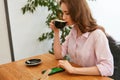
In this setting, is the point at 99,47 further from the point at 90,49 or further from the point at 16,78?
the point at 16,78

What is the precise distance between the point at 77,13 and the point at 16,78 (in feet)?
2.16

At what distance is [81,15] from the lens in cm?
152

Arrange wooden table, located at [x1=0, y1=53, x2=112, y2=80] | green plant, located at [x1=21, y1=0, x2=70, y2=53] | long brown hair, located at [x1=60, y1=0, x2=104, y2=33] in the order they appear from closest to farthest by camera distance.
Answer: wooden table, located at [x1=0, y1=53, x2=112, y2=80] < long brown hair, located at [x1=60, y1=0, x2=104, y2=33] < green plant, located at [x1=21, y1=0, x2=70, y2=53]

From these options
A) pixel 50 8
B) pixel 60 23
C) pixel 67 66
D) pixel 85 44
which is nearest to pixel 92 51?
pixel 85 44

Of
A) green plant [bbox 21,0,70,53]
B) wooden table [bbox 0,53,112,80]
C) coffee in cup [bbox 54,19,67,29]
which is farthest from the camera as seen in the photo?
green plant [bbox 21,0,70,53]

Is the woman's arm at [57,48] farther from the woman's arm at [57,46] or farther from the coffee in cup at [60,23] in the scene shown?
the coffee in cup at [60,23]

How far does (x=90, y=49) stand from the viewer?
1493mm

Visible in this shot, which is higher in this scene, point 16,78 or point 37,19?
point 37,19

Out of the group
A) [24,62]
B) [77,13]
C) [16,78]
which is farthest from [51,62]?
[77,13]

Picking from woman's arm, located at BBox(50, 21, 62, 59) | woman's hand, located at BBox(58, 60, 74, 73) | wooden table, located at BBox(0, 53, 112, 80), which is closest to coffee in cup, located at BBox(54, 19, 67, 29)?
woman's arm, located at BBox(50, 21, 62, 59)

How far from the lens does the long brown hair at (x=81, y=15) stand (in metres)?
1.50

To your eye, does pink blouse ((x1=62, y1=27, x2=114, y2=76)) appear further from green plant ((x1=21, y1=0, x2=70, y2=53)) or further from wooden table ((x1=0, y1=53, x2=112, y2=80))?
green plant ((x1=21, y1=0, x2=70, y2=53))

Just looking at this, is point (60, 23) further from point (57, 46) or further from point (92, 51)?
point (92, 51)

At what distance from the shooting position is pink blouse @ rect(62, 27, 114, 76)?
1.39 meters
